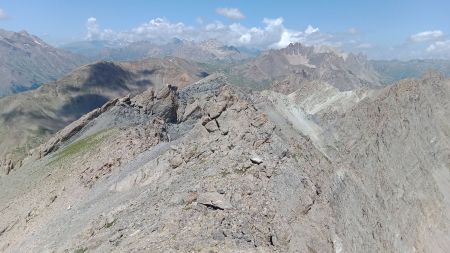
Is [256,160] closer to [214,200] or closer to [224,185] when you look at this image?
[224,185]

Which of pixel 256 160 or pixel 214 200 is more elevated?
pixel 256 160

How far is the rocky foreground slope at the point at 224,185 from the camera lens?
132 ft

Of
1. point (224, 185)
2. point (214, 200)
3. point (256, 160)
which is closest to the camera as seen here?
point (214, 200)

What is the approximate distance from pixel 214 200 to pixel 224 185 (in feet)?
7.96

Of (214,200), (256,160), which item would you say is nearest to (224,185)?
(214,200)

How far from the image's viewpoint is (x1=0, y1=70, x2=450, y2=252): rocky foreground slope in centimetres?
4015

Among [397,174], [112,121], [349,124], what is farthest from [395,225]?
[112,121]

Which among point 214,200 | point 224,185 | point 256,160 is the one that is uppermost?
point 256,160

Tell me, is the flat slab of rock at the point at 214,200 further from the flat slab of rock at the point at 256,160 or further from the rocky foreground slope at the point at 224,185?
the flat slab of rock at the point at 256,160

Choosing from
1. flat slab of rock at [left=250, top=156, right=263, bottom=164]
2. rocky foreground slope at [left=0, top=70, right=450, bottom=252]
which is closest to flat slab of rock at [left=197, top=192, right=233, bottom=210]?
rocky foreground slope at [left=0, top=70, right=450, bottom=252]

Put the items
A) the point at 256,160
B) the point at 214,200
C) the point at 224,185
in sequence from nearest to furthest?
the point at 214,200 → the point at 224,185 → the point at 256,160

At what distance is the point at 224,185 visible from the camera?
42594mm

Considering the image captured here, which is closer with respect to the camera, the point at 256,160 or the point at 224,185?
the point at 224,185

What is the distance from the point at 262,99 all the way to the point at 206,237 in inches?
2588
